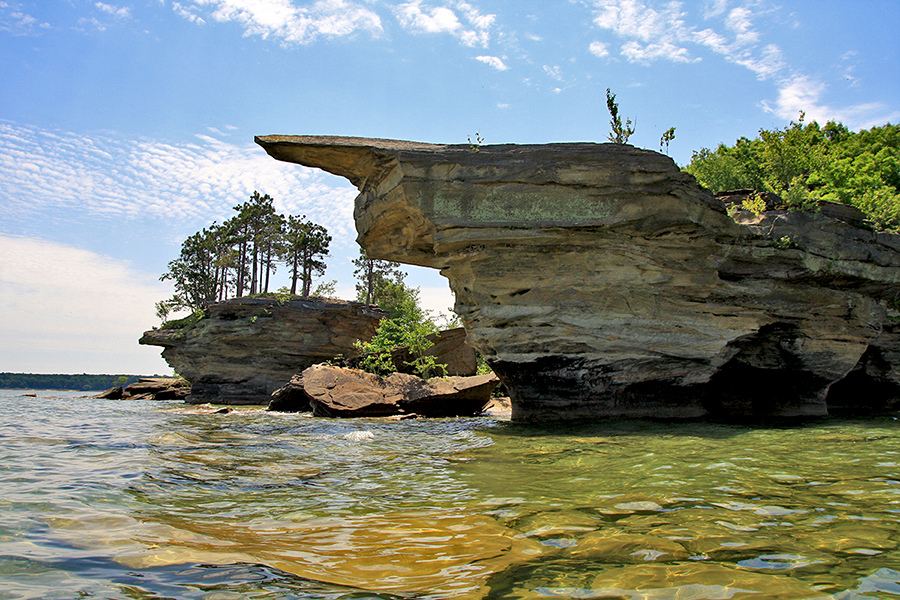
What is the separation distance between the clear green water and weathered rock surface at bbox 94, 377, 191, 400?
40.3 m

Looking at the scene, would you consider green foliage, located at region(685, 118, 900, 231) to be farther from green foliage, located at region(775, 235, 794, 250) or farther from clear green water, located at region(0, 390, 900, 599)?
clear green water, located at region(0, 390, 900, 599)

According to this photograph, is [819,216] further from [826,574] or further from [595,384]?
[826,574]

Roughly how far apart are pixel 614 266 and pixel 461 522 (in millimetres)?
10568

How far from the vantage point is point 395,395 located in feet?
64.1

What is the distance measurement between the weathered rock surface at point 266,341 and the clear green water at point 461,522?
28181 millimetres

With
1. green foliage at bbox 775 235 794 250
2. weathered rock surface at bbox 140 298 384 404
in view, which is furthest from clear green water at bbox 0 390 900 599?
weathered rock surface at bbox 140 298 384 404

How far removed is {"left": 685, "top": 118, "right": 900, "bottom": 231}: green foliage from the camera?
52.9ft

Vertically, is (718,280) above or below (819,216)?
below

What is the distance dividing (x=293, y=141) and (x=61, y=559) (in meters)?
12.4

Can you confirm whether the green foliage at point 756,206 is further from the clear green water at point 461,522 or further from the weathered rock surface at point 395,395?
the weathered rock surface at point 395,395

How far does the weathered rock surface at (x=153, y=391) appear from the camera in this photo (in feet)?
154

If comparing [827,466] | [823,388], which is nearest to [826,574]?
[827,466]

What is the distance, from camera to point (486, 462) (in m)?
8.61

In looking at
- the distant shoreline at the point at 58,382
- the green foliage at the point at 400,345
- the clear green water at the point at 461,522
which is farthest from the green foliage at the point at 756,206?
the distant shoreline at the point at 58,382
